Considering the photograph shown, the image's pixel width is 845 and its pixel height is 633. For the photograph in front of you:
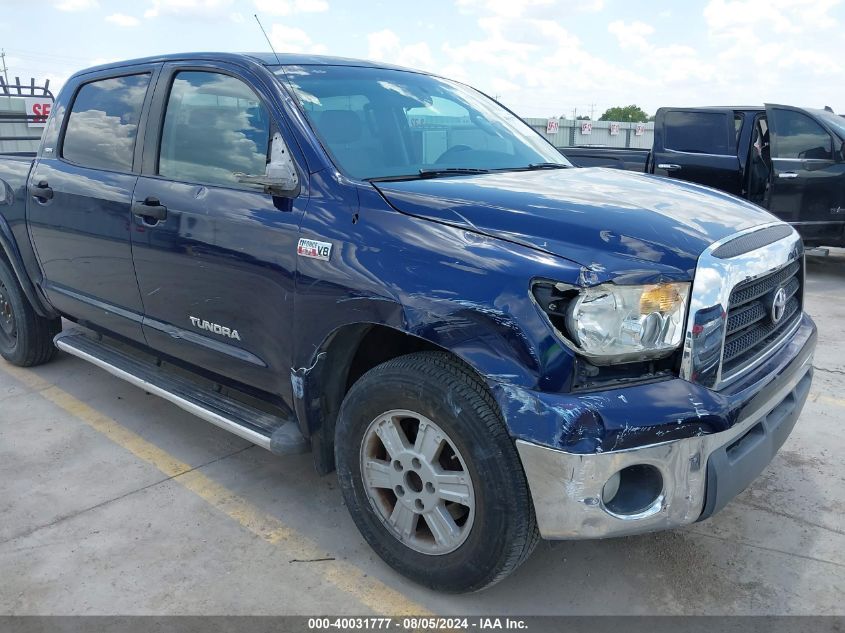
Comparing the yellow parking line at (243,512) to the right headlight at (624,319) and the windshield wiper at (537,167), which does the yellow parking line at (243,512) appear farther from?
the windshield wiper at (537,167)

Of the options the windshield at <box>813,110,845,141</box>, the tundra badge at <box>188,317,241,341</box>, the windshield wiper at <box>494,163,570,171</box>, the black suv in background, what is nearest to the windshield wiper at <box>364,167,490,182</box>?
the windshield wiper at <box>494,163,570,171</box>

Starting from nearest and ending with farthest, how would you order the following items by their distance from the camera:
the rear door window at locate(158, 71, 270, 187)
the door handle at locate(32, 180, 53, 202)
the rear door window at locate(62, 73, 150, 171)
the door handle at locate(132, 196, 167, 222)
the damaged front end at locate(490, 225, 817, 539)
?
1. the damaged front end at locate(490, 225, 817, 539)
2. the rear door window at locate(158, 71, 270, 187)
3. the door handle at locate(132, 196, 167, 222)
4. the rear door window at locate(62, 73, 150, 171)
5. the door handle at locate(32, 180, 53, 202)

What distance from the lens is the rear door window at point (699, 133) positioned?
8305 mm

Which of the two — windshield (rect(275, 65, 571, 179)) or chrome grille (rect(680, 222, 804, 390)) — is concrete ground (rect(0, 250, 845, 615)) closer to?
chrome grille (rect(680, 222, 804, 390))

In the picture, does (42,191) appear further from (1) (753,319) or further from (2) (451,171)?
(1) (753,319)

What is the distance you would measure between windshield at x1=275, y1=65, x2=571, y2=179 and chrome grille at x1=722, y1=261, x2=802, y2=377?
49.1 inches

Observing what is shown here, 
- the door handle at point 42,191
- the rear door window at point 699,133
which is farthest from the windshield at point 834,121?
the door handle at point 42,191

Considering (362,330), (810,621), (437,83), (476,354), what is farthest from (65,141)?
(810,621)

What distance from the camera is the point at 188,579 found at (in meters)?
2.73

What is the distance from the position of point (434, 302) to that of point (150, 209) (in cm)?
174

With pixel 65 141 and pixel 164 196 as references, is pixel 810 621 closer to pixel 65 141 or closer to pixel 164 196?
pixel 164 196

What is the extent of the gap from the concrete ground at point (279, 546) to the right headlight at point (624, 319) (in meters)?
1.03

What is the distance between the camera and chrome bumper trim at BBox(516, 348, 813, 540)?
2.11m

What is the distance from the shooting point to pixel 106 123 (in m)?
3.93
